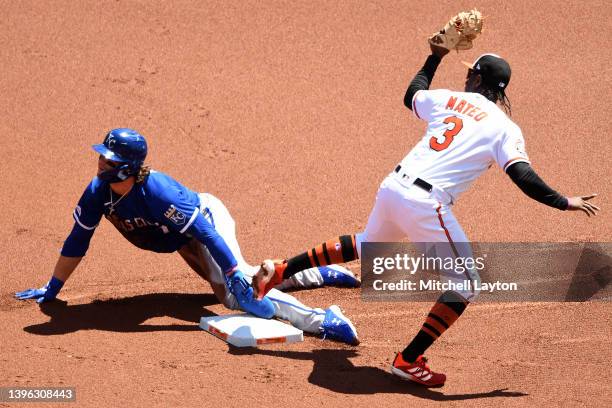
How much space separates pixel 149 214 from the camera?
6215 millimetres

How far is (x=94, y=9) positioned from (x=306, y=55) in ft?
7.72

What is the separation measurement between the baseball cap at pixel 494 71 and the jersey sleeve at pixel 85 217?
2487 mm

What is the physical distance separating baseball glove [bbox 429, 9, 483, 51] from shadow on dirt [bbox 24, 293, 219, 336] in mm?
2426

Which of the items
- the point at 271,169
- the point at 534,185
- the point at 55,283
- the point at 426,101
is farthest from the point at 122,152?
the point at 271,169

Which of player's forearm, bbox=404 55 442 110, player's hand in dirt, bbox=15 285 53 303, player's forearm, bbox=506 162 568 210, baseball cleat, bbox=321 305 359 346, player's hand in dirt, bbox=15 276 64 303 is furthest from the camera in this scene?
player's hand in dirt, bbox=15 285 53 303

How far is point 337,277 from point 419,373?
5.89ft

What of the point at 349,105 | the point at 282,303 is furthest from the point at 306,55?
the point at 282,303

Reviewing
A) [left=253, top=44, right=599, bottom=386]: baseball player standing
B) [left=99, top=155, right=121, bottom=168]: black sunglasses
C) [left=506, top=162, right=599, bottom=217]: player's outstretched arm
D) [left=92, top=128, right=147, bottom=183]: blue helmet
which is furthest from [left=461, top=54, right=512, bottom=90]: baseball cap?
[left=99, top=155, right=121, bottom=168]: black sunglasses

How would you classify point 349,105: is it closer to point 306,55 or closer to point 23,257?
point 306,55

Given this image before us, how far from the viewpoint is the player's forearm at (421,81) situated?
6.13 metres

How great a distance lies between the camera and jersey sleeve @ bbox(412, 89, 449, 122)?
593 cm

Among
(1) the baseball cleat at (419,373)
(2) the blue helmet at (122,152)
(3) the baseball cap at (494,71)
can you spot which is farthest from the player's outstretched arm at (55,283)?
(3) the baseball cap at (494,71)

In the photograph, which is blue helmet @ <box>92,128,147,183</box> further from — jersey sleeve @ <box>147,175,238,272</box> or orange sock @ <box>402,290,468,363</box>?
orange sock @ <box>402,290,468,363</box>

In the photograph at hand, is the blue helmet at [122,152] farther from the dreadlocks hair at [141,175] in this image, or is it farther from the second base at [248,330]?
the second base at [248,330]
